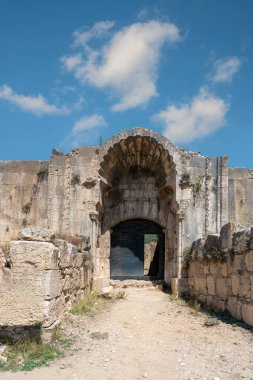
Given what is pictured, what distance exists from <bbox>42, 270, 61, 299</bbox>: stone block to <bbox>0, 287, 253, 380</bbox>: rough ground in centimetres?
85

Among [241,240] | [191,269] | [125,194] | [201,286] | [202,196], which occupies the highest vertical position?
[125,194]

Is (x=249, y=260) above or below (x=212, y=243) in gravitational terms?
below

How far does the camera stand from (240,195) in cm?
1199

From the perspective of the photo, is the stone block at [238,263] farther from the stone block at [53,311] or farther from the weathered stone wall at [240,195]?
the weathered stone wall at [240,195]

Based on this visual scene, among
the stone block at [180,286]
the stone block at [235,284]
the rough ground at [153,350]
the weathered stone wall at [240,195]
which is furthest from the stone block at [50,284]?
the weathered stone wall at [240,195]

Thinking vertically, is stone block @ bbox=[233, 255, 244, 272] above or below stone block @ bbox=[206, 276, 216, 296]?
above

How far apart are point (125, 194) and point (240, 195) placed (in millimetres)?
3825

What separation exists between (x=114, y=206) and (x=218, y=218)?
3639mm

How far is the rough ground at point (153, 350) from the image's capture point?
4.76m

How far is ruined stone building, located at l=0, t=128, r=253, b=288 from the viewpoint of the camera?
11.6 meters

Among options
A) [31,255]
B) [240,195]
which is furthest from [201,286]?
[31,255]

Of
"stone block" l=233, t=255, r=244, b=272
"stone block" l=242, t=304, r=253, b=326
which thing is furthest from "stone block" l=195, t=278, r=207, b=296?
"stone block" l=242, t=304, r=253, b=326

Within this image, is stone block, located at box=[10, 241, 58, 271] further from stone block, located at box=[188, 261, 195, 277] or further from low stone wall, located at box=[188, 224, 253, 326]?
stone block, located at box=[188, 261, 195, 277]

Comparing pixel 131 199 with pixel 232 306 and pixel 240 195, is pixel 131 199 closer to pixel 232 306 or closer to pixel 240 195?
pixel 240 195
